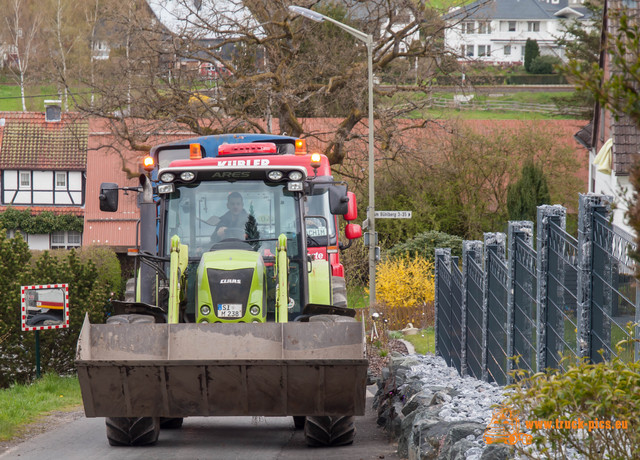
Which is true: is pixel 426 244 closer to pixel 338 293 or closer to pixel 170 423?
pixel 338 293

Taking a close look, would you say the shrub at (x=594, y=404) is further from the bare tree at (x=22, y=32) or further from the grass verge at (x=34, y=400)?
the bare tree at (x=22, y=32)

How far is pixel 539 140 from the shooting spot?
140 ft

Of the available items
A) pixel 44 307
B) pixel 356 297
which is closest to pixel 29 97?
pixel 356 297

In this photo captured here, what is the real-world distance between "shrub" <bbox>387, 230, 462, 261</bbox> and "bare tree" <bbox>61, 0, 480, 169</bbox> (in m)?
4.98

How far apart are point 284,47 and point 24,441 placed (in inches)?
910

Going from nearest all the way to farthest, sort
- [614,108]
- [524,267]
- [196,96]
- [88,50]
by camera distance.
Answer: [614,108] < [524,267] < [196,96] < [88,50]

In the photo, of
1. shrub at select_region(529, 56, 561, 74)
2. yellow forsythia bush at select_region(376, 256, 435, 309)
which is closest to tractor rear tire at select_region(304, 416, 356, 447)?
yellow forsythia bush at select_region(376, 256, 435, 309)

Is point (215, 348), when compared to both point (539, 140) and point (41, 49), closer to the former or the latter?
point (539, 140)

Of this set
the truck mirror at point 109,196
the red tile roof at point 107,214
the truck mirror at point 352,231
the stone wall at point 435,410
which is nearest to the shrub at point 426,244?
the red tile roof at point 107,214

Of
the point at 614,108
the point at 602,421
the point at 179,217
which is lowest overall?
the point at 602,421

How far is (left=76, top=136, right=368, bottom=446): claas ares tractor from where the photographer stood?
8688mm

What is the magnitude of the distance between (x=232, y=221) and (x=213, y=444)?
2.52 meters

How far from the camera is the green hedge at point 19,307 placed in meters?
17.8

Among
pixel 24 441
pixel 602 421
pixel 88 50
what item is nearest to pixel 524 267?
pixel 602 421
